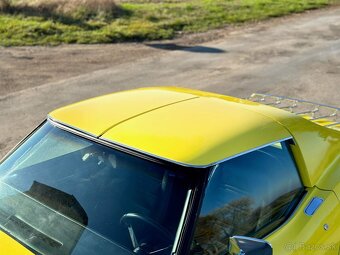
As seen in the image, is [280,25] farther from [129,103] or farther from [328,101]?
[129,103]

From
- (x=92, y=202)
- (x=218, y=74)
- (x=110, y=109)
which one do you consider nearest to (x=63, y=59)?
(x=218, y=74)

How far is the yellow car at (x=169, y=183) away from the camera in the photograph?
2465mm

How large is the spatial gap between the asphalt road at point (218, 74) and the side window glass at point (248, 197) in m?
4.43

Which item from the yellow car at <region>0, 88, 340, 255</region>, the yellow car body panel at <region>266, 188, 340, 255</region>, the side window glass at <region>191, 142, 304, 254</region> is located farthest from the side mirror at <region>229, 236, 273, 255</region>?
the yellow car body panel at <region>266, 188, 340, 255</region>

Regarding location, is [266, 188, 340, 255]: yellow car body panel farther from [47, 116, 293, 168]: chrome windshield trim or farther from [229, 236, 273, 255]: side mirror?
[47, 116, 293, 168]: chrome windshield trim

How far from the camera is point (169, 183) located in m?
2.49

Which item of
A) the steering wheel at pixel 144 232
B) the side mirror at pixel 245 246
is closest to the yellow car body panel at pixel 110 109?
the steering wheel at pixel 144 232

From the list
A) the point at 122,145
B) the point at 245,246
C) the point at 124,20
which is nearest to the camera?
the point at 245,246

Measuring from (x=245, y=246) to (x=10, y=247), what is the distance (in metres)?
1.23

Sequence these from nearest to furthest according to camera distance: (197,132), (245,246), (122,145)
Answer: (245,246) → (122,145) → (197,132)

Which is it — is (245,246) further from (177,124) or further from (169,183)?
(177,124)

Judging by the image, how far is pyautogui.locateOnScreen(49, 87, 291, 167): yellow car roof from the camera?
8.41 feet

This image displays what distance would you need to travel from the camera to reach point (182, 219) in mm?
2428

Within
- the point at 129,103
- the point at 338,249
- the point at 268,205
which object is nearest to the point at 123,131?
the point at 129,103
